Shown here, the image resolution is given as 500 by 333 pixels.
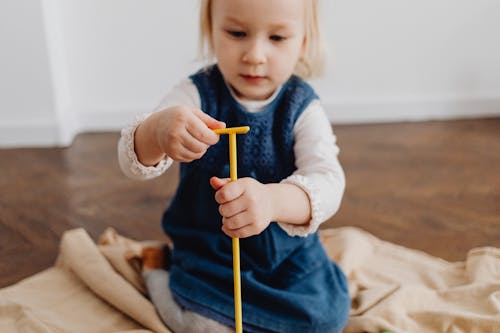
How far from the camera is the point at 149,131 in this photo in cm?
86

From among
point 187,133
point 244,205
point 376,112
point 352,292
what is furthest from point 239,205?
point 376,112

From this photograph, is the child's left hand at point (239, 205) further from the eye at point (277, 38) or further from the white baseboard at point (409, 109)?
the white baseboard at point (409, 109)

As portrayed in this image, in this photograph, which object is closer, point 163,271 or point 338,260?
point 163,271

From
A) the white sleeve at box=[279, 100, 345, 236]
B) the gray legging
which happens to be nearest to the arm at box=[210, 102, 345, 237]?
the white sleeve at box=[279, 100, 345, 236]

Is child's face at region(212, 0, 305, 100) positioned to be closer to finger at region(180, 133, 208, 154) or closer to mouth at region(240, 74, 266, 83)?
mouth at region(240, 74, 266, 83)

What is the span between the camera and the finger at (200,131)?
Result: 75 centimetres

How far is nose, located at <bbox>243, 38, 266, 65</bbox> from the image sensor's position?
3.07ft

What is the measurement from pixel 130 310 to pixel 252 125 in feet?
1.31

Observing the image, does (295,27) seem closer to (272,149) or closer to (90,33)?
(272,149)

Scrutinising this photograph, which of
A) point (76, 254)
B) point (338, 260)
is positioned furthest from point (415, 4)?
point (76, 254)

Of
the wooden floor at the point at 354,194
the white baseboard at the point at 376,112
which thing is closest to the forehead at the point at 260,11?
the wooden floor at the point at 354,194

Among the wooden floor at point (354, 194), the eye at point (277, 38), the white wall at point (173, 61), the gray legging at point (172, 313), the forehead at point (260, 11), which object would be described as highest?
the forehead at point (260, 11)

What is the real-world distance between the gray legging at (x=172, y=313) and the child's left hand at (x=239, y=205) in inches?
11.7

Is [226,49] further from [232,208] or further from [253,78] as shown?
[232,208]
